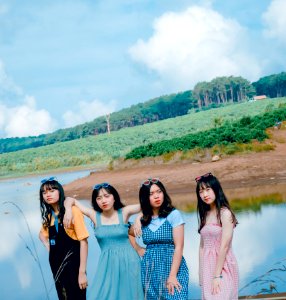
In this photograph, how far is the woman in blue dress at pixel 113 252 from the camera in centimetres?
377

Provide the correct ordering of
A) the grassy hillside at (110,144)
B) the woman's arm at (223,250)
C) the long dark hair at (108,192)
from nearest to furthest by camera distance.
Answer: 1. the woman's arm at (223,250)
2. the long dark hair at (108,192)
3. the grassy hillside at (110,144)

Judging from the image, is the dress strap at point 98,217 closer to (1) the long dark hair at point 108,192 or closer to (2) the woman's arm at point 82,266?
(1) the long dark hair at point 108,192

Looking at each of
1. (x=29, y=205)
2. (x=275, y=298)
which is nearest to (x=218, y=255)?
(x=275, y=298)

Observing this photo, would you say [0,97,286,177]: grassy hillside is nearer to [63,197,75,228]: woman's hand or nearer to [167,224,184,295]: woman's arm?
[63,197,75,228]: woman's hand

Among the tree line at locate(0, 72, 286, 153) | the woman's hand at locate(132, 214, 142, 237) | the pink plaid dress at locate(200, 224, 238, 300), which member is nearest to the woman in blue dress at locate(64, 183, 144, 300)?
the woman's hand at locate(132, 214, 142, 237)

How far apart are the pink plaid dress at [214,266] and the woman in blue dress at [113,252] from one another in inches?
16.7

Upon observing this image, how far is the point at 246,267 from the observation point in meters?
7.12

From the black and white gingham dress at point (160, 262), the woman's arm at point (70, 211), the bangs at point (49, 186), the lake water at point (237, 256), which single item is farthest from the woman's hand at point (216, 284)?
the lake water at point (237, 256)

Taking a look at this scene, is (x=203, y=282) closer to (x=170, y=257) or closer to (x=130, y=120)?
(x=170, y=257)

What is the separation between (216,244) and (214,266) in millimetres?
139

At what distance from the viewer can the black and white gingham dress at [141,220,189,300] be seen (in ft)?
12.1

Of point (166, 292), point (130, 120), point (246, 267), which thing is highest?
point (130, 120)

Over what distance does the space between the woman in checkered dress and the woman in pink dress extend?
156mm

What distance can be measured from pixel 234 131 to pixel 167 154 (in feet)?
9.54
